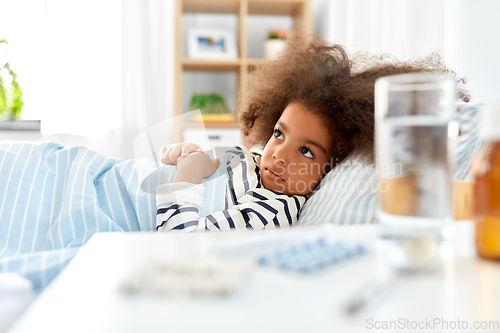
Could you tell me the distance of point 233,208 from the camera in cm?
81

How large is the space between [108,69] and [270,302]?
2.49 m

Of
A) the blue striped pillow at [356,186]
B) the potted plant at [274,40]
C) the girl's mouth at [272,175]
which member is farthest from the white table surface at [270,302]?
the potted plant at [274,40]

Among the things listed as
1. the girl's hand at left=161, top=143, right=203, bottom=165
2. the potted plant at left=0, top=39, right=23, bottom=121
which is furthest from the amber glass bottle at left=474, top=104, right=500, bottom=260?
the potted plant at left=0, top=39, right=23, bottom=121

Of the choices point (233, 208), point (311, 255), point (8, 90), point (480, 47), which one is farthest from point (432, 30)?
point (8, 90)

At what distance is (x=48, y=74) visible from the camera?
95.0 inches

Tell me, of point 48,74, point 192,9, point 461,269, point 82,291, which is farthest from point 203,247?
point 192,9

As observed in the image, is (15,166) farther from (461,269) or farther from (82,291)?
(461,269)

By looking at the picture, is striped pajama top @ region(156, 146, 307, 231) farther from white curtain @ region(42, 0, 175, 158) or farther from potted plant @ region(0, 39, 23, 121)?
potted plant @ region(0, 39, 23, 121)

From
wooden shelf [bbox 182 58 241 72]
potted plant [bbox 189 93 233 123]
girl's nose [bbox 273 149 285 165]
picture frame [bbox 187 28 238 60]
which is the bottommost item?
girl's nose [bbox 273 149 285 165]

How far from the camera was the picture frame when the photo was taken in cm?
266

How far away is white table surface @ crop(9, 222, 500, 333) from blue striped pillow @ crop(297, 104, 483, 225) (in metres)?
0.35

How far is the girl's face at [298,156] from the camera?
938 mm

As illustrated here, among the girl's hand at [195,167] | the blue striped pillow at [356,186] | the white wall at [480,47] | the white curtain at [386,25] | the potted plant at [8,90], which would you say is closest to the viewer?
the blue striped pillow at [356,186]

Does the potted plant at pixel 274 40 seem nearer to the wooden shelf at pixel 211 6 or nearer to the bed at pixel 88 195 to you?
the wooden shelf at pixel 211 6
